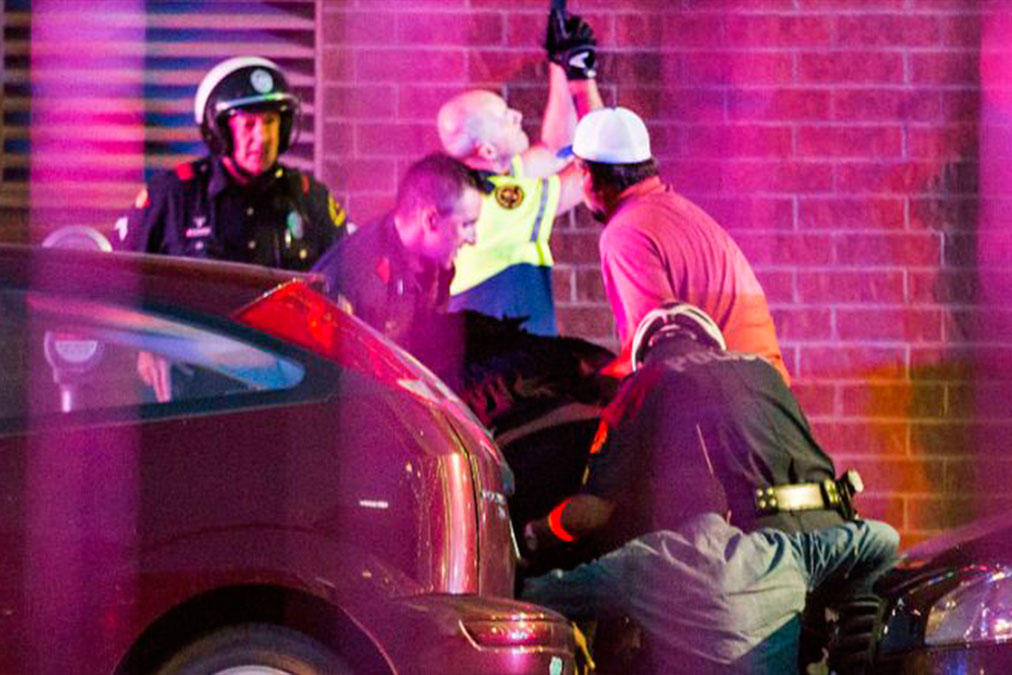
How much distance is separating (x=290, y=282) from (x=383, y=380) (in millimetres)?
429

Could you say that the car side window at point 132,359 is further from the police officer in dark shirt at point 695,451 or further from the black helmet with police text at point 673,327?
the black helmet with police text at point 673,327

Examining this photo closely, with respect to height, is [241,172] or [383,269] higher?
[241,172]

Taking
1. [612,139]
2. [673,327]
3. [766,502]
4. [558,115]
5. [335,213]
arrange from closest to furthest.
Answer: [766,502], [673,327], [335,213], [612,139], [558,115]

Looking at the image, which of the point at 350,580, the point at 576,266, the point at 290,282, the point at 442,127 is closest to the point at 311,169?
the point at 442,127

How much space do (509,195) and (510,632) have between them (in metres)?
4.32

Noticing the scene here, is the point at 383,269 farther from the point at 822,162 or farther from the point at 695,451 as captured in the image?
the point at 822,162

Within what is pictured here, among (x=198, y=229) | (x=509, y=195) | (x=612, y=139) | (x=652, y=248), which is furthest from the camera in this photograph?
(x=509, y=195)

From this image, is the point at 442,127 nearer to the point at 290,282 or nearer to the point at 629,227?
the point at 629,227

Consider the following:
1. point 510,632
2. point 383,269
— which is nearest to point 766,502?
point 510,632

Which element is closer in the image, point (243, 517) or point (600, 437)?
point (243, 517)

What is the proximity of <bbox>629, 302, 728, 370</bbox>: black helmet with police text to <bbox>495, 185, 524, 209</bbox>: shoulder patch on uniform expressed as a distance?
78.7 inches

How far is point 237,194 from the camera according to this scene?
866 centimetres

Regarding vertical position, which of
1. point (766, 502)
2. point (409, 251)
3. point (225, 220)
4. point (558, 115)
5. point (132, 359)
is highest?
point (558, 115)

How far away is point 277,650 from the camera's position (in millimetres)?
5555
